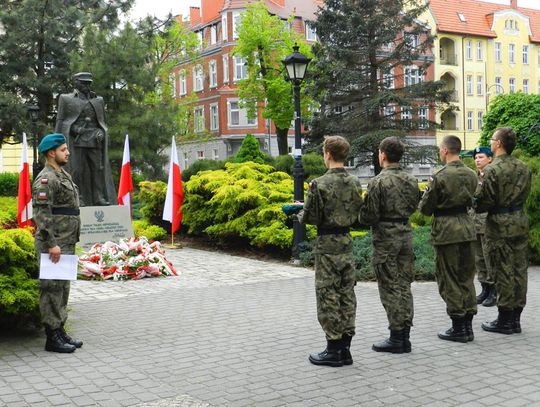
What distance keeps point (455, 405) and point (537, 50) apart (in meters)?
70.4

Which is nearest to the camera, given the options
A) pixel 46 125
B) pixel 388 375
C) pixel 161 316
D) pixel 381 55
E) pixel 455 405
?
pixel 455 405

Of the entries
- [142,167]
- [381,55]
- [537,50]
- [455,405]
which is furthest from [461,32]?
[455,405]

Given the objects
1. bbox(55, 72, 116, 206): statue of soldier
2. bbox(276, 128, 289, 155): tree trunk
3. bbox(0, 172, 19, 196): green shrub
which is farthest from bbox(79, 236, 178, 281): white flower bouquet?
bbox(276, 128, 289, 155): tree trunk

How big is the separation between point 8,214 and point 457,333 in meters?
6.31

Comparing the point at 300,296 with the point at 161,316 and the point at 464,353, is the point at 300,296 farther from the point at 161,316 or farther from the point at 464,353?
the point at 464,353

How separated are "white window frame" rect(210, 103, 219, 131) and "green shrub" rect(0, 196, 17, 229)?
113ft

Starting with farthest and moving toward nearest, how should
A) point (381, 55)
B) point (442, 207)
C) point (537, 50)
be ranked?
point (537, 50) < point (381, 55) < point (442, 207)

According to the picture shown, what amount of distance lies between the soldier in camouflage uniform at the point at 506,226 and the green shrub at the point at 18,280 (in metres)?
4.73

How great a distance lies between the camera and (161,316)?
8.40m

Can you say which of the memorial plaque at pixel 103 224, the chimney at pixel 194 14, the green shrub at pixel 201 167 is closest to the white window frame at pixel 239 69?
the chimney at pixel 194 14

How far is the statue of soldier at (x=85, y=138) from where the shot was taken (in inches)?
536

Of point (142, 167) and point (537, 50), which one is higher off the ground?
point (537, 50)

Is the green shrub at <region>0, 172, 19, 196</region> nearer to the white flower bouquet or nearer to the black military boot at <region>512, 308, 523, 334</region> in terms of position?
the white flower bouquet

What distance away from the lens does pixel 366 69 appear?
33.7m
